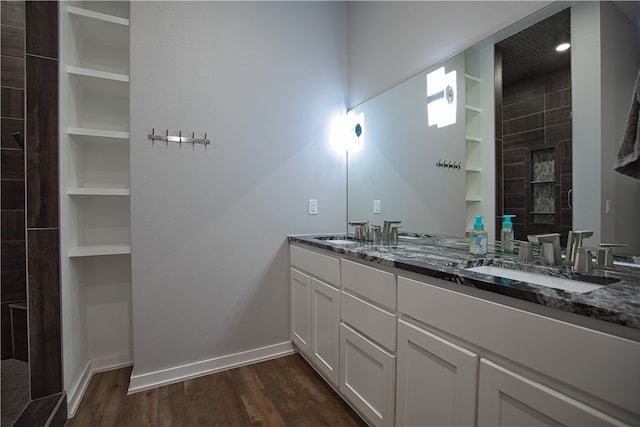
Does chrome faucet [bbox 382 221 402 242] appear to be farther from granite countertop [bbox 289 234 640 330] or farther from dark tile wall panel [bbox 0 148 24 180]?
dark tile wall panel [bbox 0 148 24 180]

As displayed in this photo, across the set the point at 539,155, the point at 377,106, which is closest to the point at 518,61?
the point at 539,155

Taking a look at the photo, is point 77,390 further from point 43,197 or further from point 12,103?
point 12,103

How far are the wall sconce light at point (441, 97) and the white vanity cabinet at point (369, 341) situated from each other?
107cm

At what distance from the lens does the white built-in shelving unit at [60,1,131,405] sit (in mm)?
1750

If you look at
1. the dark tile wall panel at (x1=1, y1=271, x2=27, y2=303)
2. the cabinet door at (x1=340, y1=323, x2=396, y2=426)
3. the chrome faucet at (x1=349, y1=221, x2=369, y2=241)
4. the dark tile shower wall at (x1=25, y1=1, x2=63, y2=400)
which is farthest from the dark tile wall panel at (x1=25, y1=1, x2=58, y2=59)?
the cabinet door at (x1=340, y1=323, x2=396, y2=426)

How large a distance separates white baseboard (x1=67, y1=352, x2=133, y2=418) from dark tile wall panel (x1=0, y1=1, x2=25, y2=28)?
228 cm

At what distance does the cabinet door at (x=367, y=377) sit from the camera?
1.26 m

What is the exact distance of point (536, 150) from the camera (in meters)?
1.34

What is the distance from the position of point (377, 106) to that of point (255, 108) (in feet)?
3.04

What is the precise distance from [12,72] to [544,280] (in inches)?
127

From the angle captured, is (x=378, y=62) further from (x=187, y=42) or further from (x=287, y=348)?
(x=287, y=348)

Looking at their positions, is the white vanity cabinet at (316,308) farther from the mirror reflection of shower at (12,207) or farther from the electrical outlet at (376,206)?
the mirror reflection of shower at (12,207)

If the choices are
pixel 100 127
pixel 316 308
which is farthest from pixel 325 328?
pixel 100 127

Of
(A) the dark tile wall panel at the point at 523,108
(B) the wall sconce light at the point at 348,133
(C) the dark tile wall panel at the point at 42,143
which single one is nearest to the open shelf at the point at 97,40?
(C) the dark tile wall panel at the point at 42,143
